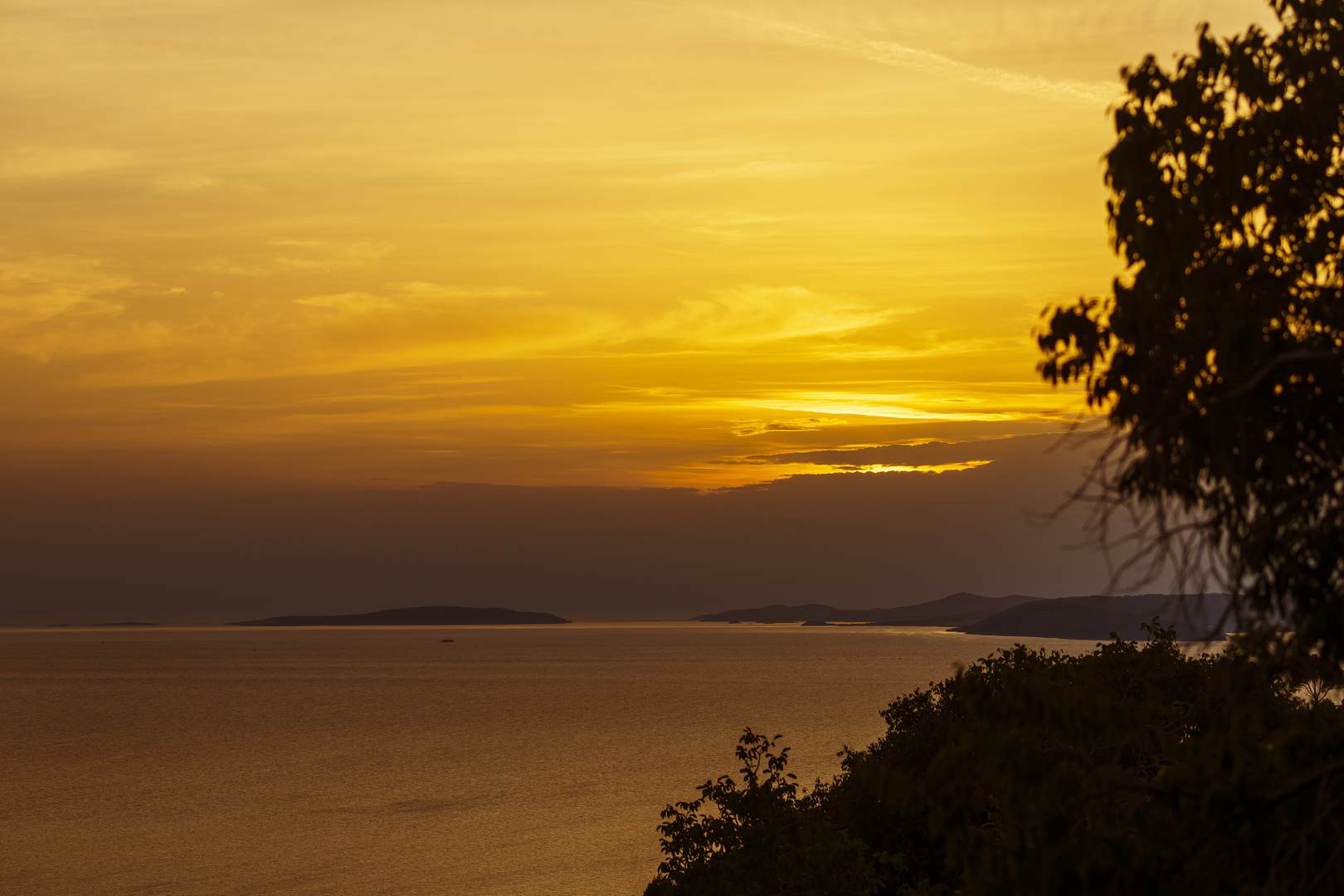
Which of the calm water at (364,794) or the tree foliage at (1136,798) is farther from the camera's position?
the calm water at (364,794)

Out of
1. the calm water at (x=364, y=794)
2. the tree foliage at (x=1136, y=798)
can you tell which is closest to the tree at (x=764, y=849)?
the tree foliage at (x=1136, y=798)

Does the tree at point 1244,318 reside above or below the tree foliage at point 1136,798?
above

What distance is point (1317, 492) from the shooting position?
364 inches

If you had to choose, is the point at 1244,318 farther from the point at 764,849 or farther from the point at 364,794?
the point at 364,794

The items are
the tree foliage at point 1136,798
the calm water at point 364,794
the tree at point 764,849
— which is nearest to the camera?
the tree foliage at point 1136,798

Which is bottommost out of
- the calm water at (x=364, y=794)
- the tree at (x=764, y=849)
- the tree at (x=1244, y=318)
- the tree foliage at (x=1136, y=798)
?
the calm water at (x=364, y=794)

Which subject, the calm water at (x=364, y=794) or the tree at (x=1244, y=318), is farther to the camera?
the calm water at (x=364, y=794)

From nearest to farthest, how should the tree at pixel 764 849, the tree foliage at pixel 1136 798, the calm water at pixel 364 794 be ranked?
the tree foliage at pixel 1136 798, the tree at pixel 764 849, the calm water at pixel 364 794

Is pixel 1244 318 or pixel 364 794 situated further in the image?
pixel 364 794

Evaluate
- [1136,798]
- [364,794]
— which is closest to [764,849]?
[1136,798]

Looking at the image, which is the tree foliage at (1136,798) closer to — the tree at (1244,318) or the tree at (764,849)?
the tree at (1244,318)

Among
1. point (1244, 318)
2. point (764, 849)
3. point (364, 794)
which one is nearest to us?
point (1244, 318)

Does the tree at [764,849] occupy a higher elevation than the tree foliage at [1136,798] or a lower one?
lower

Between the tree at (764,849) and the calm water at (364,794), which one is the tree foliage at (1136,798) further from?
the calm water at (364,794)
